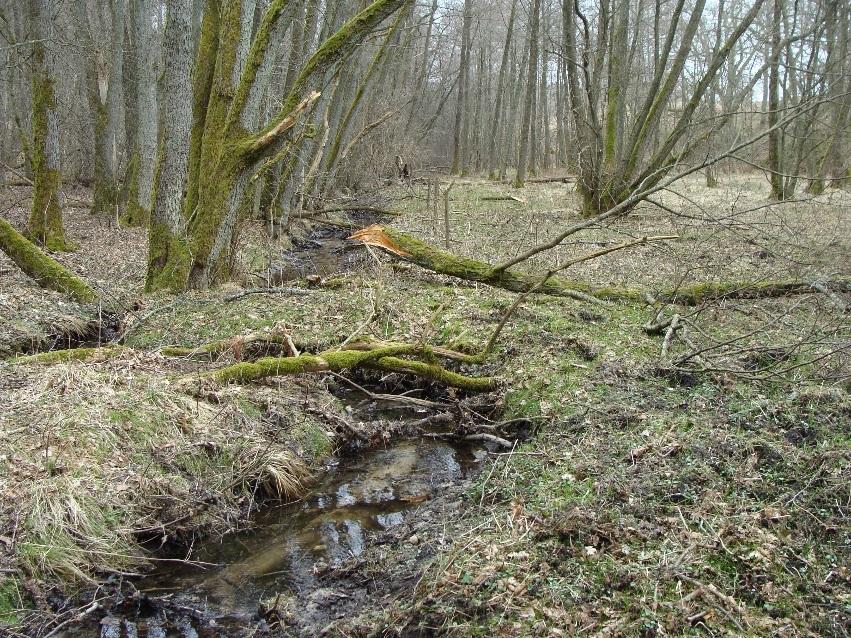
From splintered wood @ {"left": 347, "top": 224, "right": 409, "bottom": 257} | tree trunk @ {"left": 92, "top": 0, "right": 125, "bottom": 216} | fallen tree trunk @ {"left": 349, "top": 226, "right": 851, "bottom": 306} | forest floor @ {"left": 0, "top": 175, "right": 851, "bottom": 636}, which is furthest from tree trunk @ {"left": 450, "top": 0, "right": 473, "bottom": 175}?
forest floor @ {"left": 0, "top": 175, "right": 851, "bottom": 636}

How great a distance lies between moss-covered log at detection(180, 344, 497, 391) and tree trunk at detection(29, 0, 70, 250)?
27.5 feet

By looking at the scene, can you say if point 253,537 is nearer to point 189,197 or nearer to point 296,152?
point 189,197

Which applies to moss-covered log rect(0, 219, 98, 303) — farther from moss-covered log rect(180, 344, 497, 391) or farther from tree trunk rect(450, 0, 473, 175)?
tree trunk rect(450, 0, 473, 175)

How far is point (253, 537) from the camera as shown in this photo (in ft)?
16.1

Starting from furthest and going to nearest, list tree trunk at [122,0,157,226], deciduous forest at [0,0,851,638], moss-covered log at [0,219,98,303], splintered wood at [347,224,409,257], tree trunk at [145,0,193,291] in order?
tree trunk at [122,0,157,226], splintered wood at [347,224,409,257], tree trunk at [145,0,193,291], moss-covered log at [0,219,98,303], deciduous forest at [0,0,851,638]

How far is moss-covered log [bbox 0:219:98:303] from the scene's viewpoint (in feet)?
29.9

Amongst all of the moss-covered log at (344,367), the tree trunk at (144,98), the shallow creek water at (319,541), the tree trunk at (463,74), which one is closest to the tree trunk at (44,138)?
the tree trunk at (144,98)

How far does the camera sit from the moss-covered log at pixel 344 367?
6.29 m

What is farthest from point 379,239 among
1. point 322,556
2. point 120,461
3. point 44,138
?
point 44,138

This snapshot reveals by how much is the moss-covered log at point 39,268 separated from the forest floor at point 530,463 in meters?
0.28

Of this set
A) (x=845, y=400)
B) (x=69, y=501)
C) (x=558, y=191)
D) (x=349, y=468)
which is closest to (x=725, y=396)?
(x=845, y=400)

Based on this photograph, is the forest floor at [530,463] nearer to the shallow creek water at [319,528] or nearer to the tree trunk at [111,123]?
the shallow creek water at [319,528]

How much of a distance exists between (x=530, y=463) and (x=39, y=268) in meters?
7.92

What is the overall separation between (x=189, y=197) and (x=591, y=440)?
782 centimetres
